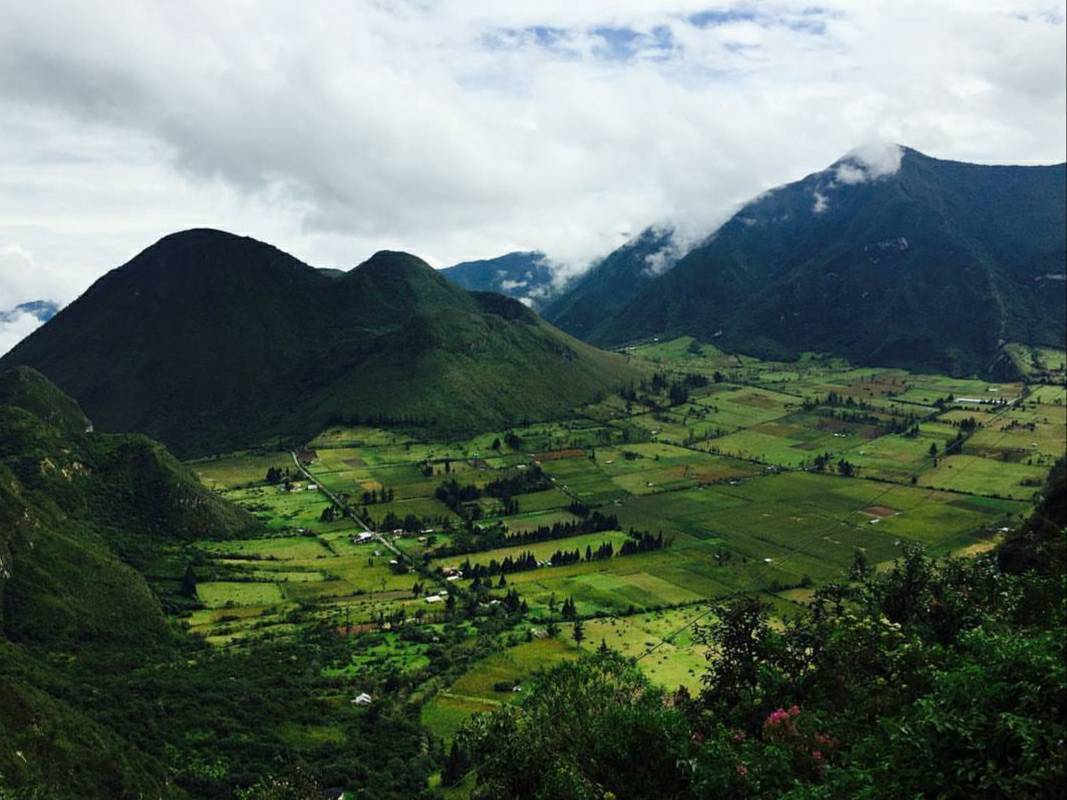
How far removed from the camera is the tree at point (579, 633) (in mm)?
135500

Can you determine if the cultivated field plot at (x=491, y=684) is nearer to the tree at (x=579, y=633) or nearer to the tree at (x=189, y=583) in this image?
the tree at (x=579, y=633)

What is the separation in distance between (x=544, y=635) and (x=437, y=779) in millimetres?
46085

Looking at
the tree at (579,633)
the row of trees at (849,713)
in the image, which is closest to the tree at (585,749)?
the row of trees at (849,713)

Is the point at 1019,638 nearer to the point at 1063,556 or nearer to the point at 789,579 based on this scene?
the point at 1063,556

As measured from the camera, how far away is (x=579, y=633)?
137m

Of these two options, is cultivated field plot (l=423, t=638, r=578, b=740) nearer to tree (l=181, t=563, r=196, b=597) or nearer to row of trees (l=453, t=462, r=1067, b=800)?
row of trees (l=453, t=462, r=1067, b=800)

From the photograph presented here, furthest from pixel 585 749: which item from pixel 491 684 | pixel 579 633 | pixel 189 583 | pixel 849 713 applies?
pixel 189 583

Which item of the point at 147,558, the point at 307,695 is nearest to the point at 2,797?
the point at 307,695

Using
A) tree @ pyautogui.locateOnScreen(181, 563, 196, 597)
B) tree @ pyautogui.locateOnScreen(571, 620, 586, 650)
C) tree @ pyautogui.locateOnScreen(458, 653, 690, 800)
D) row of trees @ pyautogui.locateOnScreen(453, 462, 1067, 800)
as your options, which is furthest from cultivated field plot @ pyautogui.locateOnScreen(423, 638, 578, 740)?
tree @ pyautogui.locateOnScreen(181, 563, 196, 597)

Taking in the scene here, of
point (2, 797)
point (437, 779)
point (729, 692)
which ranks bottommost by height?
point (437, 779)

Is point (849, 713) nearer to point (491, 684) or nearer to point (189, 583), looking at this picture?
point (491, 684)

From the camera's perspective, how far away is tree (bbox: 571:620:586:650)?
135500 millimetres

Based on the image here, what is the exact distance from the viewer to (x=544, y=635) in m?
140

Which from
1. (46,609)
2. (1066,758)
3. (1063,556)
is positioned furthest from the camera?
(46,609)
